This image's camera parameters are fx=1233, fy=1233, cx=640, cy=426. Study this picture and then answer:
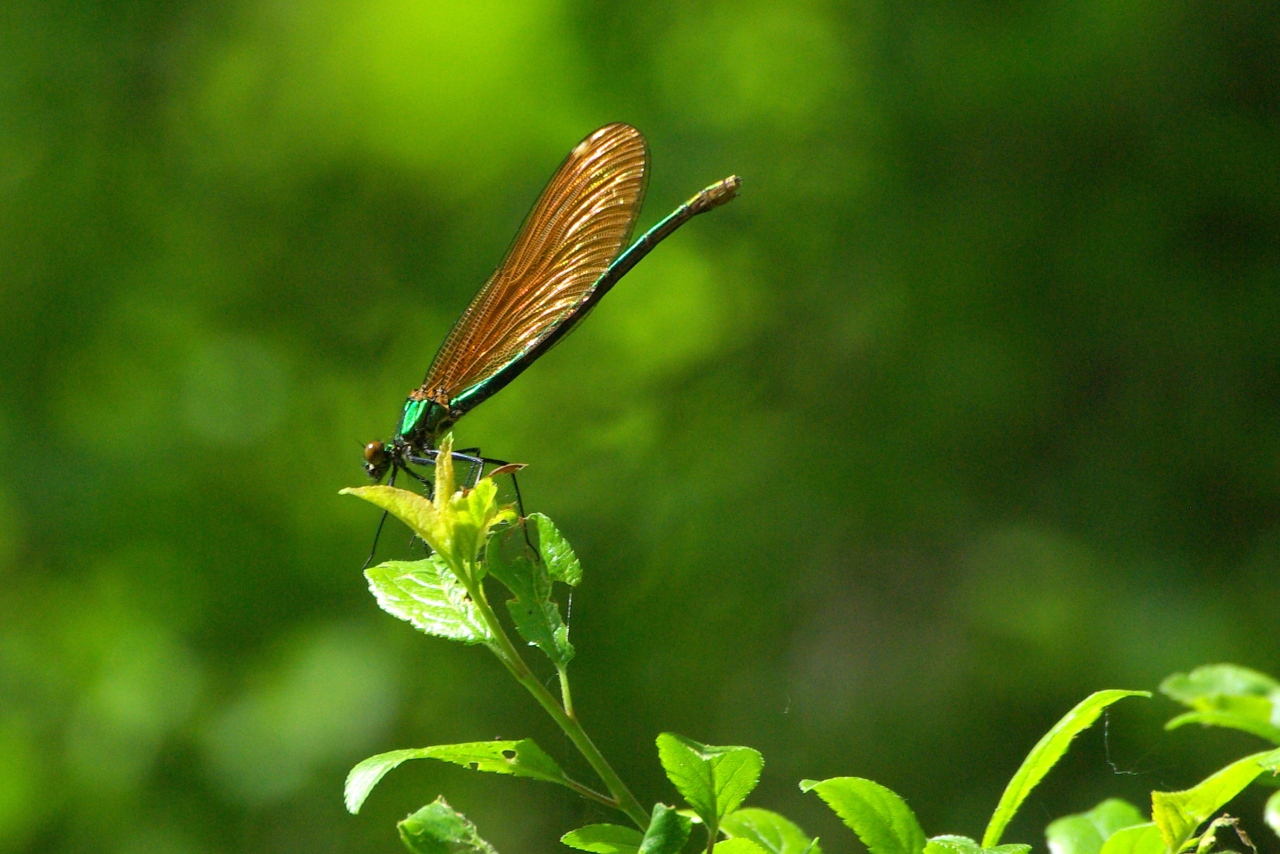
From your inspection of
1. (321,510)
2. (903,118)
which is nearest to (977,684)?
(903,118)

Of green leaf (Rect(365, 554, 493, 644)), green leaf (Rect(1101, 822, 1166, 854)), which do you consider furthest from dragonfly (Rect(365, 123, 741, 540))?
green leaf (Rect(1101, 822, 1166, 854))

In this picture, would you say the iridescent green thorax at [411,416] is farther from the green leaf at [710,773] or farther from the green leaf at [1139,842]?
the green leaf at [1139,842]

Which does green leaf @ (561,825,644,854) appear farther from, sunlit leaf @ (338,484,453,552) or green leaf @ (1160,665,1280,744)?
green leaf @ (1160,665,1280,744)

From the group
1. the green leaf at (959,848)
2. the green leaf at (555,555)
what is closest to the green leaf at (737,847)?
the green leaf at (959,848)

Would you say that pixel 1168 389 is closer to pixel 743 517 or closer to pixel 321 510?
pixel 743 517

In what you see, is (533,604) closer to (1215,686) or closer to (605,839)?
(605,839)

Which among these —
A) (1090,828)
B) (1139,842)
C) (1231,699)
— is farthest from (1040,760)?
(1231,699)
